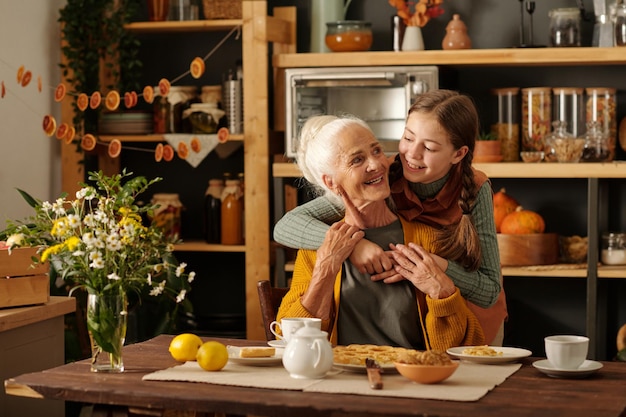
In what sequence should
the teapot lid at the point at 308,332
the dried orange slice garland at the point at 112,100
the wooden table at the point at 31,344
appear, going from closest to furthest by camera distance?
the teapot lid at the point at 308,332
the wooden table at the point at 31,344
the dried orange slice garland at the point at 112,100

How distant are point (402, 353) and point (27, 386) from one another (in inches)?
31.2

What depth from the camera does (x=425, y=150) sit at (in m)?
2.65

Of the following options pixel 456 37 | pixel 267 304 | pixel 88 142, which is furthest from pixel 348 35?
pixel 267 304

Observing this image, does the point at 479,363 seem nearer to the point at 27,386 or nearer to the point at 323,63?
the point at 27,386

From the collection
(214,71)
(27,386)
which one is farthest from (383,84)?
(27,386)

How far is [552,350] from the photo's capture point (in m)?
2.13

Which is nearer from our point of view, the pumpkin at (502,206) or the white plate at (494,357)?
the white plate at (494,357)

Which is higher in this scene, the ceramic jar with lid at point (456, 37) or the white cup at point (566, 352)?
the ceramic jar with lid at point (456, 37)

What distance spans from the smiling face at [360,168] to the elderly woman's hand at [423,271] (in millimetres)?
157

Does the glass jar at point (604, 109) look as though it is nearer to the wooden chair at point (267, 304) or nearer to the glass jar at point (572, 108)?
the glass jar at point (572, 108)

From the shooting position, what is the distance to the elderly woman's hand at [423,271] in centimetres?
247

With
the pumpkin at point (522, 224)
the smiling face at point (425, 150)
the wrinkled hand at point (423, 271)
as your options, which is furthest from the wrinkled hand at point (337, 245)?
the pumpkin at point (522, 224)

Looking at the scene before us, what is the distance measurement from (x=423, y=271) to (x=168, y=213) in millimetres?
2344

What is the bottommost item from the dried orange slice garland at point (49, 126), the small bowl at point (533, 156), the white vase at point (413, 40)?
the small bowl at point (533, 156)
